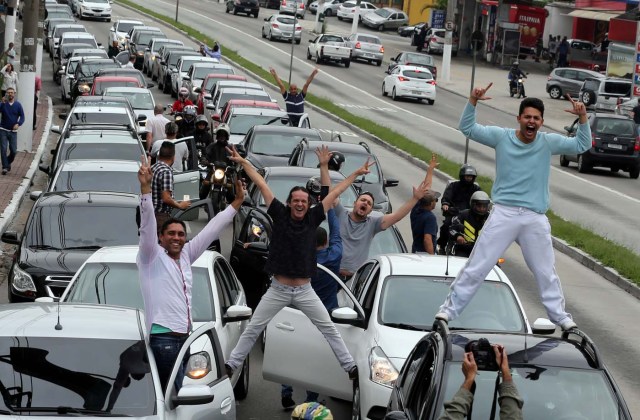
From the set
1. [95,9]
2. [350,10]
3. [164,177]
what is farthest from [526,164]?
[350,10]

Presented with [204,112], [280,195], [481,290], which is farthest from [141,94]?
[481,290]

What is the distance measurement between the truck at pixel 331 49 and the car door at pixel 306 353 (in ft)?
180

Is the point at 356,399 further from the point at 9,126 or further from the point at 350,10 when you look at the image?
the point at 350,10

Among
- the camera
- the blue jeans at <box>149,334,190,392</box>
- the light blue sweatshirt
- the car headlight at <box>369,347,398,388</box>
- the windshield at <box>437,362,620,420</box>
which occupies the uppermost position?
the light blue sweatshirt

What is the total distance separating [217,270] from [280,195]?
6.39 m

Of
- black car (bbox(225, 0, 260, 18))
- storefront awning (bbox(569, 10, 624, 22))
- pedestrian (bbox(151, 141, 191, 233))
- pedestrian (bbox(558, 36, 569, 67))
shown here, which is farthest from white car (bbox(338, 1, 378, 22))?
pedestrian (bbox(151, 141, 191, 233))

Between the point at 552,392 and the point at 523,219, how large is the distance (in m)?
2.19

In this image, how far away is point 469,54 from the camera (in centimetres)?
8181

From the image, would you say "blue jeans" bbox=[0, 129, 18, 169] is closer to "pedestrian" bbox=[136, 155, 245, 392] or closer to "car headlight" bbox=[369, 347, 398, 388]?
"car headlight" bbox=[369, 347, 398, 388]

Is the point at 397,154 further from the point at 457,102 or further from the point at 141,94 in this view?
the point at 457,102

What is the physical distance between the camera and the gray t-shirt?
1399 centimetres

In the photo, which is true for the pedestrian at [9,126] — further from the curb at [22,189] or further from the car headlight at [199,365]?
the car headlight at [199,365]

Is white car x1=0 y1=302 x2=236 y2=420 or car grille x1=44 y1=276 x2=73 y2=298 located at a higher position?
white car x1=0 y1=302 x2=236 y2=420

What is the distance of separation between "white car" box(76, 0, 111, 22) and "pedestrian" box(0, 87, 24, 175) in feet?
161
